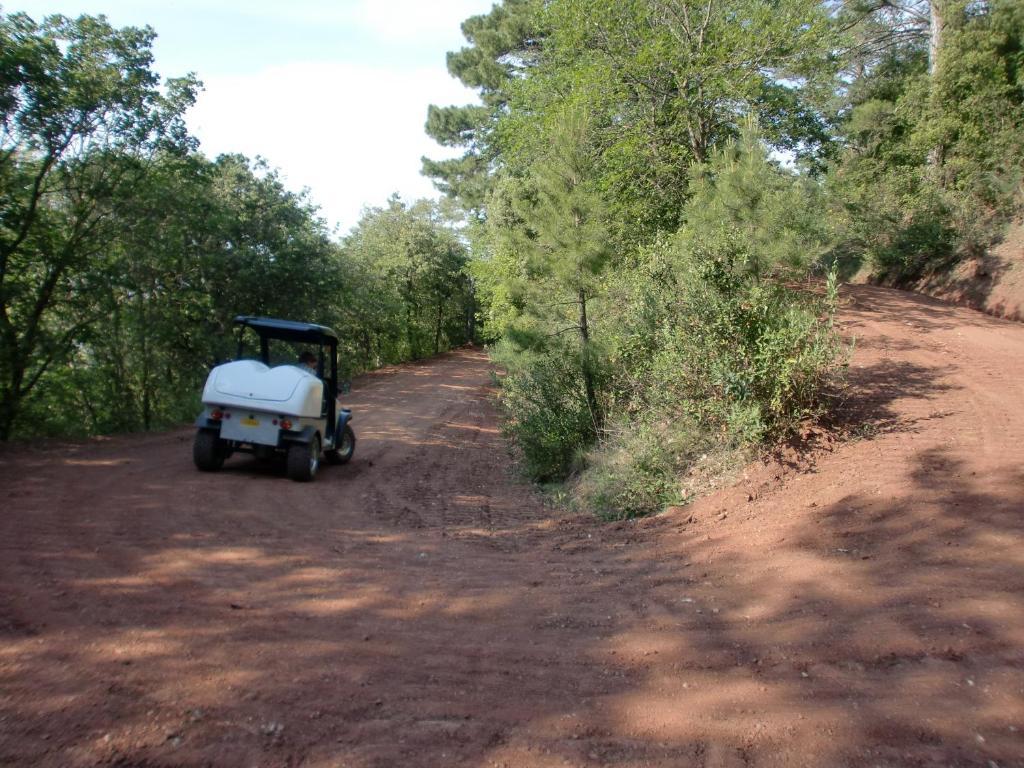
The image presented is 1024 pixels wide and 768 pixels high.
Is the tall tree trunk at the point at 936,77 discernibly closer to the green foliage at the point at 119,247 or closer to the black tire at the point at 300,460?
the green foliage at the point at 119,247

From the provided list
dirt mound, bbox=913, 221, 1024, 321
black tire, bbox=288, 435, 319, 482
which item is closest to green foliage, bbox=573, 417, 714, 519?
black tire, bbox=288, 435, 319, 482

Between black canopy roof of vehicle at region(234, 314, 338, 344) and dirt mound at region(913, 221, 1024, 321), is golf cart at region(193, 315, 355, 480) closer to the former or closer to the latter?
black canopy roof of vehicle at region(234, 314, 338, 344)

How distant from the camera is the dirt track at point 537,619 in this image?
325 cm

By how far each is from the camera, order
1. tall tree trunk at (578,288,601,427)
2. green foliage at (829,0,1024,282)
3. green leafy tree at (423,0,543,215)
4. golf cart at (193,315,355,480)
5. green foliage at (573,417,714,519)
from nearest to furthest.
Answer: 1. green foliage at (573,417,714,519)
2. golf cart at (193,315,355,480)
3. tall tree trunk at (578,288,601,427)
4. green foliage at (829,0,1024,282)
5. green leafy tree at (423,0,543,215)

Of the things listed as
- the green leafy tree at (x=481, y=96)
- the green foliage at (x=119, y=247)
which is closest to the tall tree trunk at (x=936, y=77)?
the green leafy tree at (x=481, y=96)

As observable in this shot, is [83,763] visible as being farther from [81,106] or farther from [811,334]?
[81,106]

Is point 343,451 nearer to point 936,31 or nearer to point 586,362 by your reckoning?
point 586,362

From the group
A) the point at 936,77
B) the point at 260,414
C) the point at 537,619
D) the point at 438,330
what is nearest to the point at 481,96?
the point at 438,330

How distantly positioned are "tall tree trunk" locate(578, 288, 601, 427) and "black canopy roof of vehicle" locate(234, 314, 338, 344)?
12.4 feet

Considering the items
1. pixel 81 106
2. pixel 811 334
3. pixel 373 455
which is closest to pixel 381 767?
pixel 811 334

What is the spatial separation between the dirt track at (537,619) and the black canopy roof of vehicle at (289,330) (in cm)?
227

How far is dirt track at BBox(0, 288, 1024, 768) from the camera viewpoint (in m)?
3.25

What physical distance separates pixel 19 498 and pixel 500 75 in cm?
2821

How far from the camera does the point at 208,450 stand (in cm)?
988
